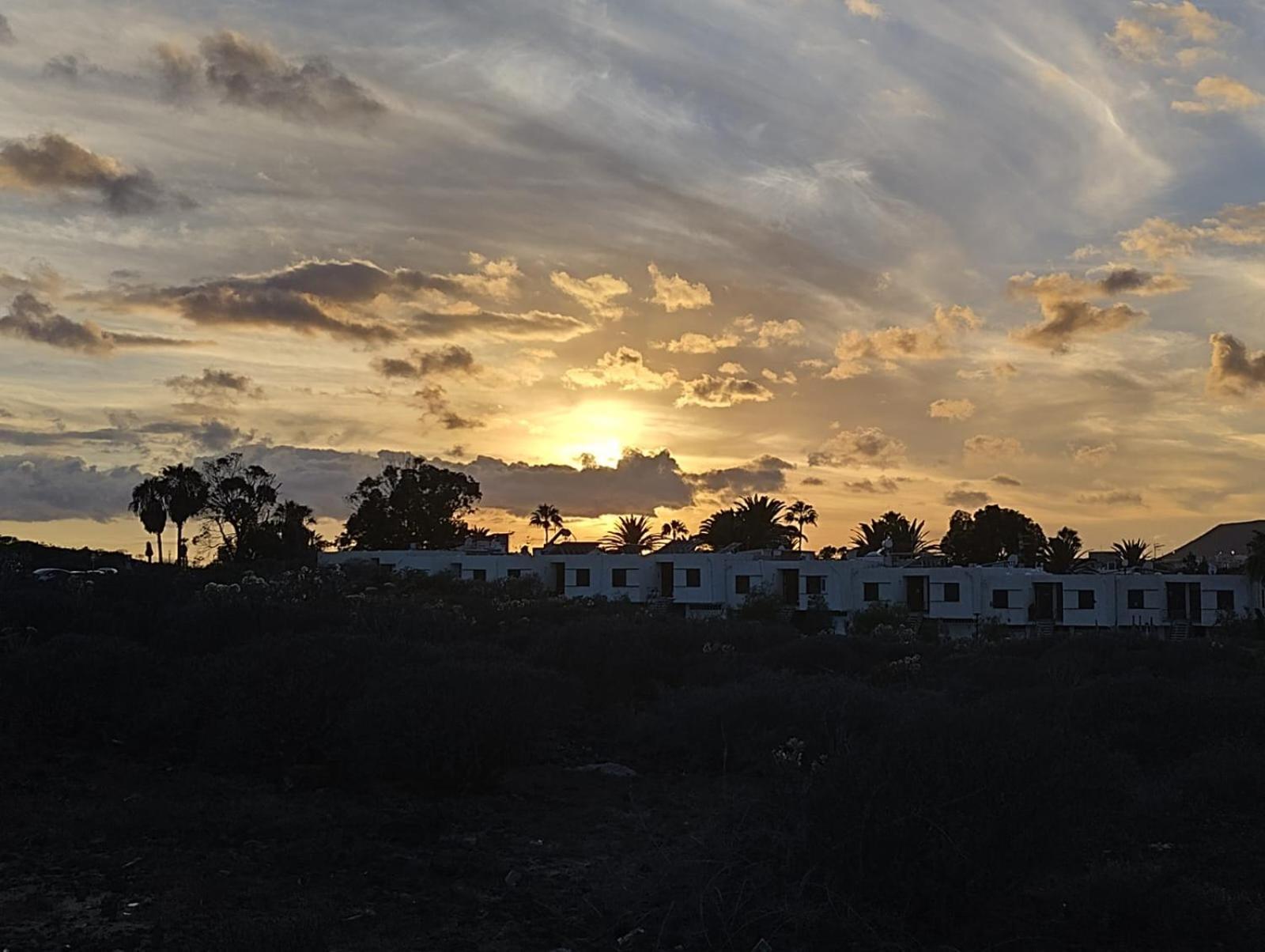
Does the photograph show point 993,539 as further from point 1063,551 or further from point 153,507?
point 153,507

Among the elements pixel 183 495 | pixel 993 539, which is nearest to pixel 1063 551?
pixel 993 539

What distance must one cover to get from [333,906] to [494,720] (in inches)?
241

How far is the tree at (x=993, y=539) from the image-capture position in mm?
86812

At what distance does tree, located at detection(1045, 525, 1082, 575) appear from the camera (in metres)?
78.1

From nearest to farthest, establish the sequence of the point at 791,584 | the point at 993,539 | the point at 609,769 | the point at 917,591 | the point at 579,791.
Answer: the point at 579,791 → the point at 609,769 → the point at 917,591 → the point at 791,584 → the point at 993,539

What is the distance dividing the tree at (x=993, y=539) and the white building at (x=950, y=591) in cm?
2197

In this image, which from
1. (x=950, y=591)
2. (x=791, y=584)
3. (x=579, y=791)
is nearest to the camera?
(x=579, y=791)

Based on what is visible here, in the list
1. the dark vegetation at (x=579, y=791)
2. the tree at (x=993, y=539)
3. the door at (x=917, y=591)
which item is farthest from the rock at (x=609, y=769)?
the tree at (x=993, y=539)

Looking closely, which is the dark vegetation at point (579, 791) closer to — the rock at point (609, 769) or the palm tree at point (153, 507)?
the rock at point (609, 769)

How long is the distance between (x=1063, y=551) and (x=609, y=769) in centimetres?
6824

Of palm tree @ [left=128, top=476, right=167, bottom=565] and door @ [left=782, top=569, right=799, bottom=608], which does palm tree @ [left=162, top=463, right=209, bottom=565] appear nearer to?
palm tree @ [left=128, top=476, right=167, bottom=565]

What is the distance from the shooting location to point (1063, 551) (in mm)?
82500

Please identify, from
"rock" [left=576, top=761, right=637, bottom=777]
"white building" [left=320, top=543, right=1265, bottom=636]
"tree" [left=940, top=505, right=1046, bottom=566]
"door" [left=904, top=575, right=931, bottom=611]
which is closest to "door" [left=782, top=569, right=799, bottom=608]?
"white building" [left=320, top=543, right=1265, bottom=636]

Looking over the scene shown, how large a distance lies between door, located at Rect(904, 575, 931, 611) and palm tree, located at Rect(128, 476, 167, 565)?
51.5 metres
